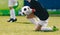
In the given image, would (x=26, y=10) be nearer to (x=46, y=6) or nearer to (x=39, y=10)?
(x=39, y=10)

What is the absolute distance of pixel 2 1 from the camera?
15438 millimetres

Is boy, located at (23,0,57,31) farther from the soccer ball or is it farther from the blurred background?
the blurred background

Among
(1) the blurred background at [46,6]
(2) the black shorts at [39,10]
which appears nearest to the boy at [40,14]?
(2) the black shorts at [39,10]

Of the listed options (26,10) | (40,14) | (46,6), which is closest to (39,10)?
(40,14)

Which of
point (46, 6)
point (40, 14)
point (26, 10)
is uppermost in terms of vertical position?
point (26, 10)

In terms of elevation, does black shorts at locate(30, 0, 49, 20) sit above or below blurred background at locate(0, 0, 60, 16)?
above

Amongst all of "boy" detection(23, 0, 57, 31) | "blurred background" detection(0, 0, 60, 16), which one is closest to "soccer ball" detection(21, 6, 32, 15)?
"boy" detection(23, 0, 57, 31)

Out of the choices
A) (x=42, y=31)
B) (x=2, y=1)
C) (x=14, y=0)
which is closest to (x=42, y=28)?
(x=42, y=31)

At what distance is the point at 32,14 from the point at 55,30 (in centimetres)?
77

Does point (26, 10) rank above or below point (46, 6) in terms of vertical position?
above

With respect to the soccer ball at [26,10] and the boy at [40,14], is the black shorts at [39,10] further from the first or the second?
the soccer ball at [26,10]

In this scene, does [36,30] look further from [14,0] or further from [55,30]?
[14,0]

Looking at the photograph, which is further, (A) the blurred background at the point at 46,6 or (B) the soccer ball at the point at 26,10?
(A) the blurred background at the point at 46,6

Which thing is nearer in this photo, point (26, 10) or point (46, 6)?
point (26, 10)
